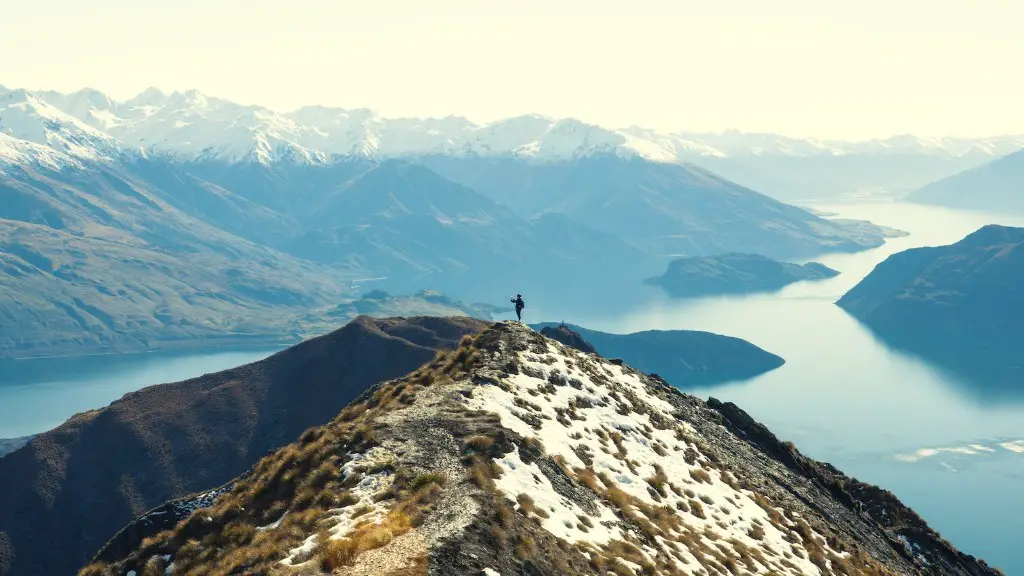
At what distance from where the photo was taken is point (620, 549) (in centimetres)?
3152

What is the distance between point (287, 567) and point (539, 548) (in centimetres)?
727

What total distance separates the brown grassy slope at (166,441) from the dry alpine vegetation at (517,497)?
79308mm

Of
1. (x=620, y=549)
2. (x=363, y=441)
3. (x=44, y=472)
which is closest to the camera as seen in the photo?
(x=620, y=549)

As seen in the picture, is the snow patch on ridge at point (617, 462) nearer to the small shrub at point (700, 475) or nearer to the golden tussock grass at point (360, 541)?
the small shrub at point (700, 475)

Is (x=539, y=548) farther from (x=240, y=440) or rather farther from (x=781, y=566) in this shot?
(x=240, y=440)

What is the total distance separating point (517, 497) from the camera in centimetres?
3141

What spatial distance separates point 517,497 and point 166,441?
129 m

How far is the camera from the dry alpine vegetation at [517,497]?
2816 centimetres

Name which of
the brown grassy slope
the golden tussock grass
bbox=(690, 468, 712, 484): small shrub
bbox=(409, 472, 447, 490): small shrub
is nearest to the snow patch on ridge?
bbox=(690, 468, 712, 484): small shrub

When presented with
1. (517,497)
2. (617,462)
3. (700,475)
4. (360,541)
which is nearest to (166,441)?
(700,475)

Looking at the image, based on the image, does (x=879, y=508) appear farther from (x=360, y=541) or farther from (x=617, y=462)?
(x=360, y=541)

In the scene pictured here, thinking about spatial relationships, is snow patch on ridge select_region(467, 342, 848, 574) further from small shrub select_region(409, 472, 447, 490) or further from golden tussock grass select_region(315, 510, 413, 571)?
golden tussock grass select_region(315, 510, 413, 571)

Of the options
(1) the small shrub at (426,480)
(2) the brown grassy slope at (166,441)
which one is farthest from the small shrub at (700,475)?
(2) the brown grassy slope at (166,441)

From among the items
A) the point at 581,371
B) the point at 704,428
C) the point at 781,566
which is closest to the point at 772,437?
the point at 704,428
